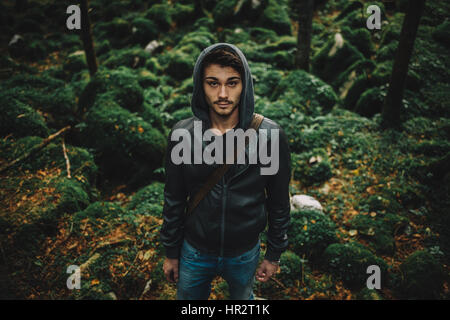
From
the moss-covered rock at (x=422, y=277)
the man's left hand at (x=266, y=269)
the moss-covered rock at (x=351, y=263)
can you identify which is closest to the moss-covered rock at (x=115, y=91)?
the man's left hand at (x=266, y=269)

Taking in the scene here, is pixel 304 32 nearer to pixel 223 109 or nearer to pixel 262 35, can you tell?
pixel 262 35

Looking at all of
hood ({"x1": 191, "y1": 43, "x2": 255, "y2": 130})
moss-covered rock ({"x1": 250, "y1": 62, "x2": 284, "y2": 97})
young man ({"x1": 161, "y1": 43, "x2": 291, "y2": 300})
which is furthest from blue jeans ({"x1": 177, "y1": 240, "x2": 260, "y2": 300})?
moss-covered rock ({"x1": 250, "y1": 62, "x2": 284, "y2": 97})

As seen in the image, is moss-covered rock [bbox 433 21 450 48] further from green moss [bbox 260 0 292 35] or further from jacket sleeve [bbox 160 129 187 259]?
jacket sleeve [bbox 160 129 187 259]

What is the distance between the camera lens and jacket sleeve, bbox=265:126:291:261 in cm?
212

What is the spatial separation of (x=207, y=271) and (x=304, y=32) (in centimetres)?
837

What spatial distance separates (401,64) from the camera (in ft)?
18.8

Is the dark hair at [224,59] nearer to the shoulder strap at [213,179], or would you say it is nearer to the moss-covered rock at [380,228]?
the shoulder strap at [213,179]

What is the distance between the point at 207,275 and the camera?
2305mm

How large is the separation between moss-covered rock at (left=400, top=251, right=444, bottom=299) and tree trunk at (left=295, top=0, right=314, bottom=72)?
6.85m

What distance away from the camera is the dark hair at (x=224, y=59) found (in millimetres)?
1933

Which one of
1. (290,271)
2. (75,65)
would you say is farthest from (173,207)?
(75,65)

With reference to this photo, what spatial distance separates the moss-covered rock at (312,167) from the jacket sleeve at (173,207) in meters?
3.83

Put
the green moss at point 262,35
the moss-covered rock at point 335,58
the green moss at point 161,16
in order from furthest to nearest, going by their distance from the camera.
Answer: the green moss at point 161,16
the green moss at point 262,35
the moss-covered rock at point 335,58
